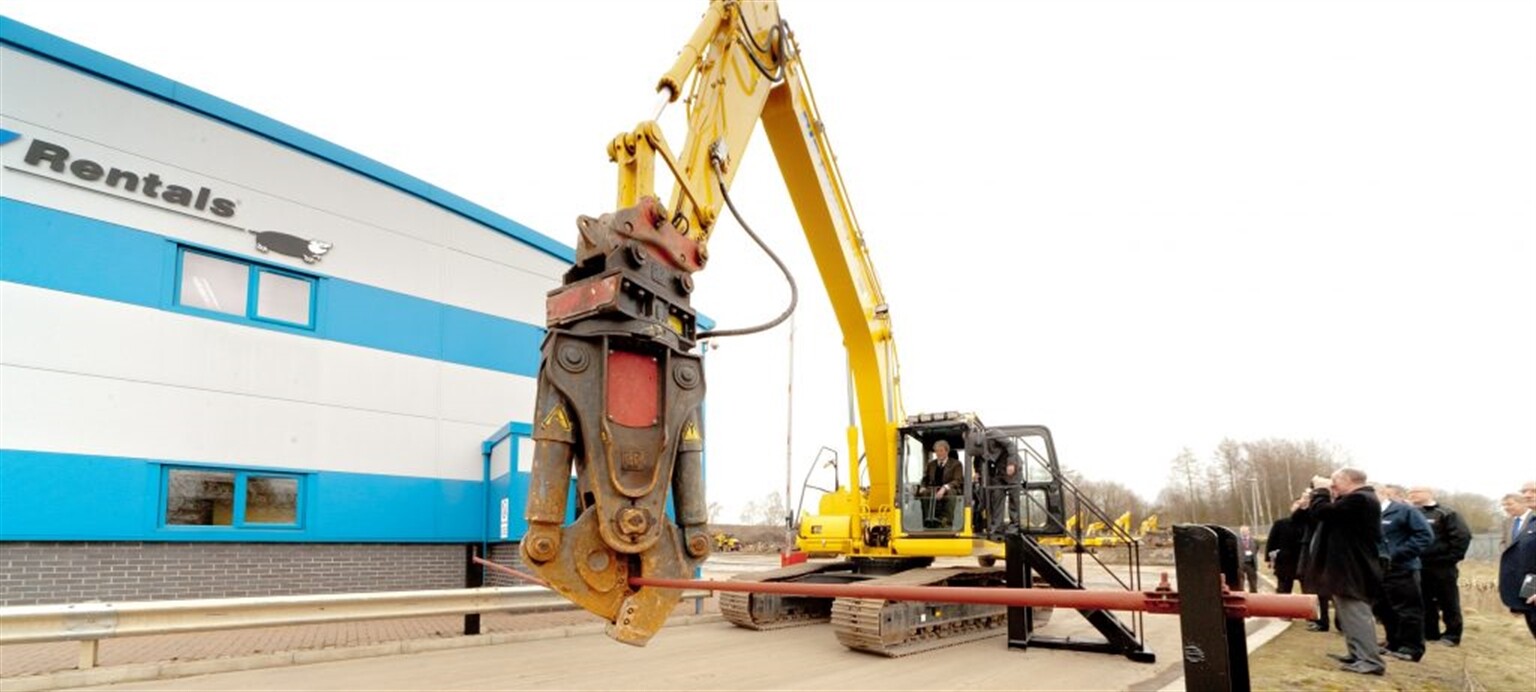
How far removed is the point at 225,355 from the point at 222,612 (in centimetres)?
483

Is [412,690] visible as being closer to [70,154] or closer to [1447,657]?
[70,154]

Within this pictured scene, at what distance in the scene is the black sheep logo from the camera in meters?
11.2

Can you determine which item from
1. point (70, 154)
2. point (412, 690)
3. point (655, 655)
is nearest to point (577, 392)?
point (412, 690)

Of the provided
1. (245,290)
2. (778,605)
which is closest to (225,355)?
(245,290)

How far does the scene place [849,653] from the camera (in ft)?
27.1

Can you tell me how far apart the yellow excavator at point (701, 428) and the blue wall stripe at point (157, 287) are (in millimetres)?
6356

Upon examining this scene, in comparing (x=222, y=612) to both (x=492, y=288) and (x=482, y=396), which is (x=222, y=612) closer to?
(x=482, y=396)

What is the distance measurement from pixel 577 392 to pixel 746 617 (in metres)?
6.89

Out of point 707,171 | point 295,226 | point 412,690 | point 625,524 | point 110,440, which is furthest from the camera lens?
point 295,226

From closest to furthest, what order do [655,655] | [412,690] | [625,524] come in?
[625,524]
[412,690]
[655,655]

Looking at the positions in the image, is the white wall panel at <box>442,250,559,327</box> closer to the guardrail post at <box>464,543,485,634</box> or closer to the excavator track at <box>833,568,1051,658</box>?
the guardrail post at <box>464,543,485,634</box>

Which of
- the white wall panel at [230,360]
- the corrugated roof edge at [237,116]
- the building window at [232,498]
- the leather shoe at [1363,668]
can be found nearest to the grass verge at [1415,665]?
the leather shoe at [1363,668]

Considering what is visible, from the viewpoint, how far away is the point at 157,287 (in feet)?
33.2

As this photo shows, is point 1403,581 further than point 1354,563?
Yes
